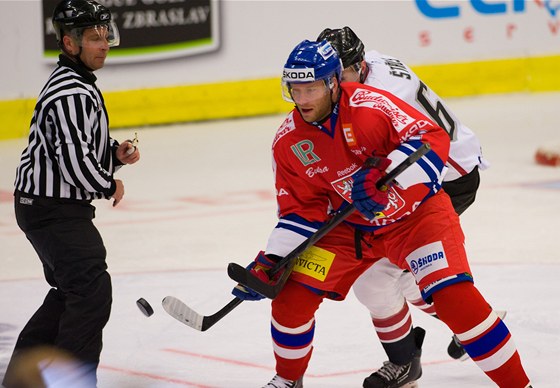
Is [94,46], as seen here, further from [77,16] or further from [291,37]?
[291,37]

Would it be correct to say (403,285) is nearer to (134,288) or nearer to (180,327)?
(180,327)

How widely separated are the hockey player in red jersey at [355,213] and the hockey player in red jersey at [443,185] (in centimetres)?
19

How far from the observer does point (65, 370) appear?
307 cm

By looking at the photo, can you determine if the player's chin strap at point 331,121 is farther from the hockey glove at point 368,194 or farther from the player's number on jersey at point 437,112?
the player's number on jersey at point 437,112

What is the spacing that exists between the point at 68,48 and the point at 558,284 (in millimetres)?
2164

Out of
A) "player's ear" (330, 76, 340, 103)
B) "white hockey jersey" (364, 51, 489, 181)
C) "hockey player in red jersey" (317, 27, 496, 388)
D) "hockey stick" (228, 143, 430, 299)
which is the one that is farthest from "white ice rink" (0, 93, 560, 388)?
"player's ear" (330, 76, 340, 103)

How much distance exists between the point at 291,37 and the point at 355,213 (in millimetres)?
5627

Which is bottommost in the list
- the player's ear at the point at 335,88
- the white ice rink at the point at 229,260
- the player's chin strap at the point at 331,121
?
the white ice rink at the point at 229,260

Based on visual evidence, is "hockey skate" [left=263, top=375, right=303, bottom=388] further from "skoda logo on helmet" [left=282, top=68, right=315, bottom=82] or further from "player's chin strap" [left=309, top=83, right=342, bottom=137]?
"skoda logo on helmet" [left=282, top=68, right=315, bottom=82]

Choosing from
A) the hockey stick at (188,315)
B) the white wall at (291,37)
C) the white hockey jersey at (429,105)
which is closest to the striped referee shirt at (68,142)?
the hockey stick at (188,315)

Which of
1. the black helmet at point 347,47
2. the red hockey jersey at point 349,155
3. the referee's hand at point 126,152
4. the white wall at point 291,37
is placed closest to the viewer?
the red hockey jersey at point 349,155

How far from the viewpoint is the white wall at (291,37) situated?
25.3ft

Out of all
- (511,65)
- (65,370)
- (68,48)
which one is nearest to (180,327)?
(65,370)

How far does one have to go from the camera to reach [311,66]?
2.86m
